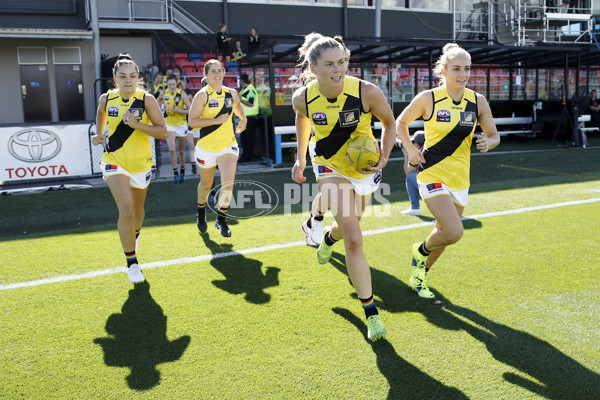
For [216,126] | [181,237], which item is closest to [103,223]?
[181,237]

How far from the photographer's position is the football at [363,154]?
4.02 m

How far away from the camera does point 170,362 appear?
11.5 ft

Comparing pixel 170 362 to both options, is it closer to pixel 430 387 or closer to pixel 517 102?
pixel 430 387

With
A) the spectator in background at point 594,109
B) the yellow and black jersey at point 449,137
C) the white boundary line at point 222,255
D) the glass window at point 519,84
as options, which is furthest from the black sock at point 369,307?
the glass window at point 519,84

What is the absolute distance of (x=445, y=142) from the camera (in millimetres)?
4520

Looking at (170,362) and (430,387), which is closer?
(430,387)

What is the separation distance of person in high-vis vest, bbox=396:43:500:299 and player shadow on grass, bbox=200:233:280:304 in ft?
4.59

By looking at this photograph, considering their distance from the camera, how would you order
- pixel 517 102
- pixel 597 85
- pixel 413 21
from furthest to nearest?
pixel 413 21
pixel 597 85
pixel 517 102

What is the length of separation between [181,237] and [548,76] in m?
21.0

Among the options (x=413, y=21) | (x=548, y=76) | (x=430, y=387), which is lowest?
(x=430, y=387)

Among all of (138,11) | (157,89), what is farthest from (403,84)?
(138,11)

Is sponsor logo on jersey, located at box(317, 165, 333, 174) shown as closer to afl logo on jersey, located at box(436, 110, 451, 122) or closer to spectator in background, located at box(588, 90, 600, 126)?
afl logo on jersey, located at box(436, 110, 451, 122)

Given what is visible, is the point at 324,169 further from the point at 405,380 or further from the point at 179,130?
the point at 179,130

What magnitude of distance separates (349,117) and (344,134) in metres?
0.16
